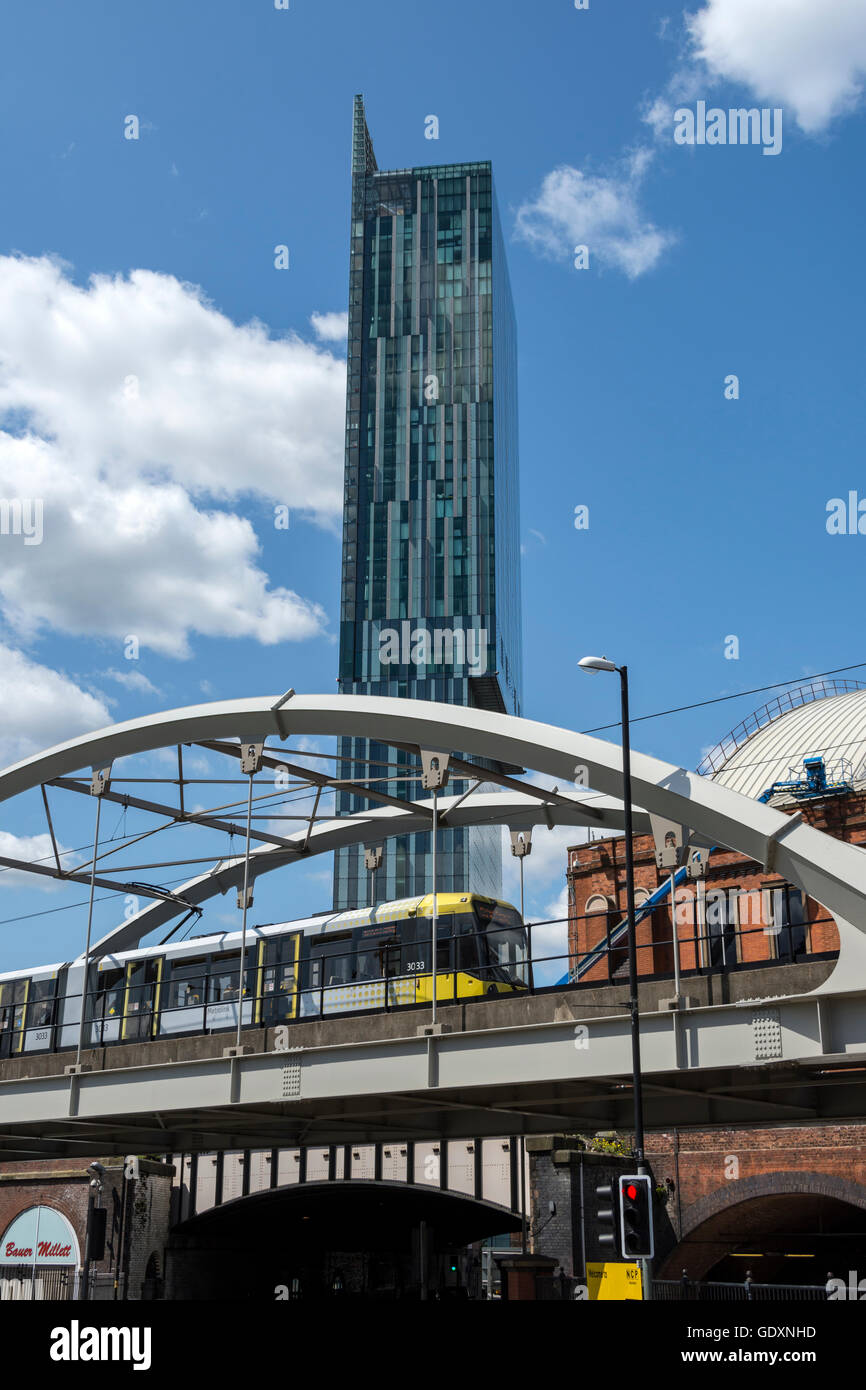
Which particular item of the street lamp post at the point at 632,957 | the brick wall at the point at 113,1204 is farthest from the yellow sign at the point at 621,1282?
the brick wall at the point at 113,1204

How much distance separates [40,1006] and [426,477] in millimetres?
111200

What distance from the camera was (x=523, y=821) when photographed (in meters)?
27.7

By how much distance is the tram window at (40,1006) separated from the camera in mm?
34656

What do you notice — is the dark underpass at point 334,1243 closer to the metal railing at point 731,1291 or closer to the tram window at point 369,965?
the metal railing at point 731,1291

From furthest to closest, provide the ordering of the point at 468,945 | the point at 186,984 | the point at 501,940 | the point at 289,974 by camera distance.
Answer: the point at 186,984, the point at 289,974, the point at 501,940, the point at 468,945

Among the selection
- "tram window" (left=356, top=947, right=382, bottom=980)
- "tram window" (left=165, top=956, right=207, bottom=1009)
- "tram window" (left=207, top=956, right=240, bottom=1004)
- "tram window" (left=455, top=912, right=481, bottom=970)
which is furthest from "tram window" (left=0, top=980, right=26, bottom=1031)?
"tram window" (left=455, top=912, right=481, bottom=970)

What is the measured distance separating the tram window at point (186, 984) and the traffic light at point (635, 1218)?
15.7 metres

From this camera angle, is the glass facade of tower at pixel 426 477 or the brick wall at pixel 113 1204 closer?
the brick wall at pixel 113 1204

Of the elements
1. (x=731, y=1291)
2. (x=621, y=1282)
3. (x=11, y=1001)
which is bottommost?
(x=731, y=1291)

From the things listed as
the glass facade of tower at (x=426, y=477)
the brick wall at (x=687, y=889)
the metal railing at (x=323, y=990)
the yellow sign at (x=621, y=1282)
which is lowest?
the yellow sign at (x=621, y=1282)

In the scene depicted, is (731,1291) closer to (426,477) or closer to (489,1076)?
(489,1076)

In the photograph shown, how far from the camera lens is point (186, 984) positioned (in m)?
31.6

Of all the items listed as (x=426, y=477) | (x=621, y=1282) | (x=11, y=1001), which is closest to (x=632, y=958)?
(x=621, y=1282)
